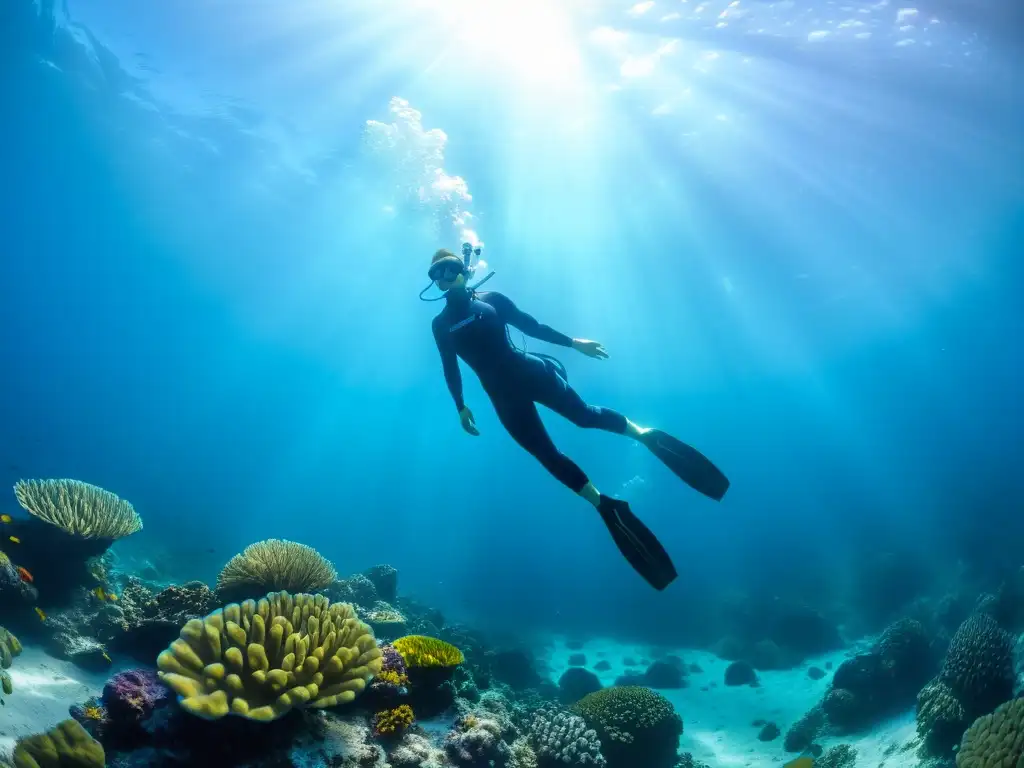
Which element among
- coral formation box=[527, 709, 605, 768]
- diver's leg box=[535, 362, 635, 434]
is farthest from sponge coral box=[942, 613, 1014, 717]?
diver's leg box=[535, 362, 635, 434]

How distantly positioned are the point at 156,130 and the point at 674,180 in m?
31.8

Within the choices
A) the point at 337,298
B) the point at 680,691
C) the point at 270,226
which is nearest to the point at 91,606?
the point at 680,691

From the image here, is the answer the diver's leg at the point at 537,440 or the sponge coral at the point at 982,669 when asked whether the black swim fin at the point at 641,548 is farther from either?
the sponge coral at the point at 982,669

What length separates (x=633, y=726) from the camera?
7.33 meters

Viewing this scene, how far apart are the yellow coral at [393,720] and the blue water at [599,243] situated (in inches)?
841

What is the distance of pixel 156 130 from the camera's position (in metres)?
29.3

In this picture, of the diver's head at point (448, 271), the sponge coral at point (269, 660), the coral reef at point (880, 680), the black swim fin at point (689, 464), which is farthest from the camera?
the coral reef at point (880, 680)

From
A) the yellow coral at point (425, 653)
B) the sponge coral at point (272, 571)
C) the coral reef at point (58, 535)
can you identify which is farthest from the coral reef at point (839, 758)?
the coral reef at point (58, 535)

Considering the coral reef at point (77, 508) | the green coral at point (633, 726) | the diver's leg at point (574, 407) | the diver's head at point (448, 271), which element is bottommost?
the green coral at point (633, 726)

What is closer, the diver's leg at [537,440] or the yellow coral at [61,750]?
the yellow coral at [61,750]

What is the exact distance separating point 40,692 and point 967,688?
11911 mm

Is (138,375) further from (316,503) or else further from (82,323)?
(316,503)

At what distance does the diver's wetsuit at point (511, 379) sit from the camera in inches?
228

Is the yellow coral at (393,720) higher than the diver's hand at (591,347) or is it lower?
lower
